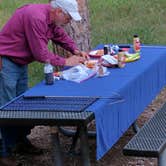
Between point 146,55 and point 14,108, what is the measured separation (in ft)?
6.79

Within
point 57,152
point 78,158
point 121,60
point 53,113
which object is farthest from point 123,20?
point 53,113

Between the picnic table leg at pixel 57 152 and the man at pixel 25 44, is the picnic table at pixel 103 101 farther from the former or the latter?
the man at pixel 25 44

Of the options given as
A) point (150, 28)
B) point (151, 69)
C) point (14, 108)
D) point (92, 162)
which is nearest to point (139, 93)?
point (151, 69)

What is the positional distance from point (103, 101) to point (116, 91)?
0.28m

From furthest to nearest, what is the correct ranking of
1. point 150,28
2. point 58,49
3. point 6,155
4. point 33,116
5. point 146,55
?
point 150,28 < point 58,49 < point 146,55 < point 6,155 < point 33,116

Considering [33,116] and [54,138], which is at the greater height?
[33,116]

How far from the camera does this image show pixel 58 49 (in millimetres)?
7328

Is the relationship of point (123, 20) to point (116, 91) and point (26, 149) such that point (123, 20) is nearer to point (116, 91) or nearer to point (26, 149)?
point (26, 149)

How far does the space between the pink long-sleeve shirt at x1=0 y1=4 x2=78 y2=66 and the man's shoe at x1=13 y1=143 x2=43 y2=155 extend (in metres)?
0.84

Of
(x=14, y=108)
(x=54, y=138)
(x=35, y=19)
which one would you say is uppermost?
(x=35, y=19)

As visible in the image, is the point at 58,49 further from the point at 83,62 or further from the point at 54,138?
the point at 54,138

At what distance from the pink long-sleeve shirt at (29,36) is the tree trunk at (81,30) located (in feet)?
4.77

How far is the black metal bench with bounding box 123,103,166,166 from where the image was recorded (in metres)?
3.75

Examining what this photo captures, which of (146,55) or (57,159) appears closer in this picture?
(57,159)
